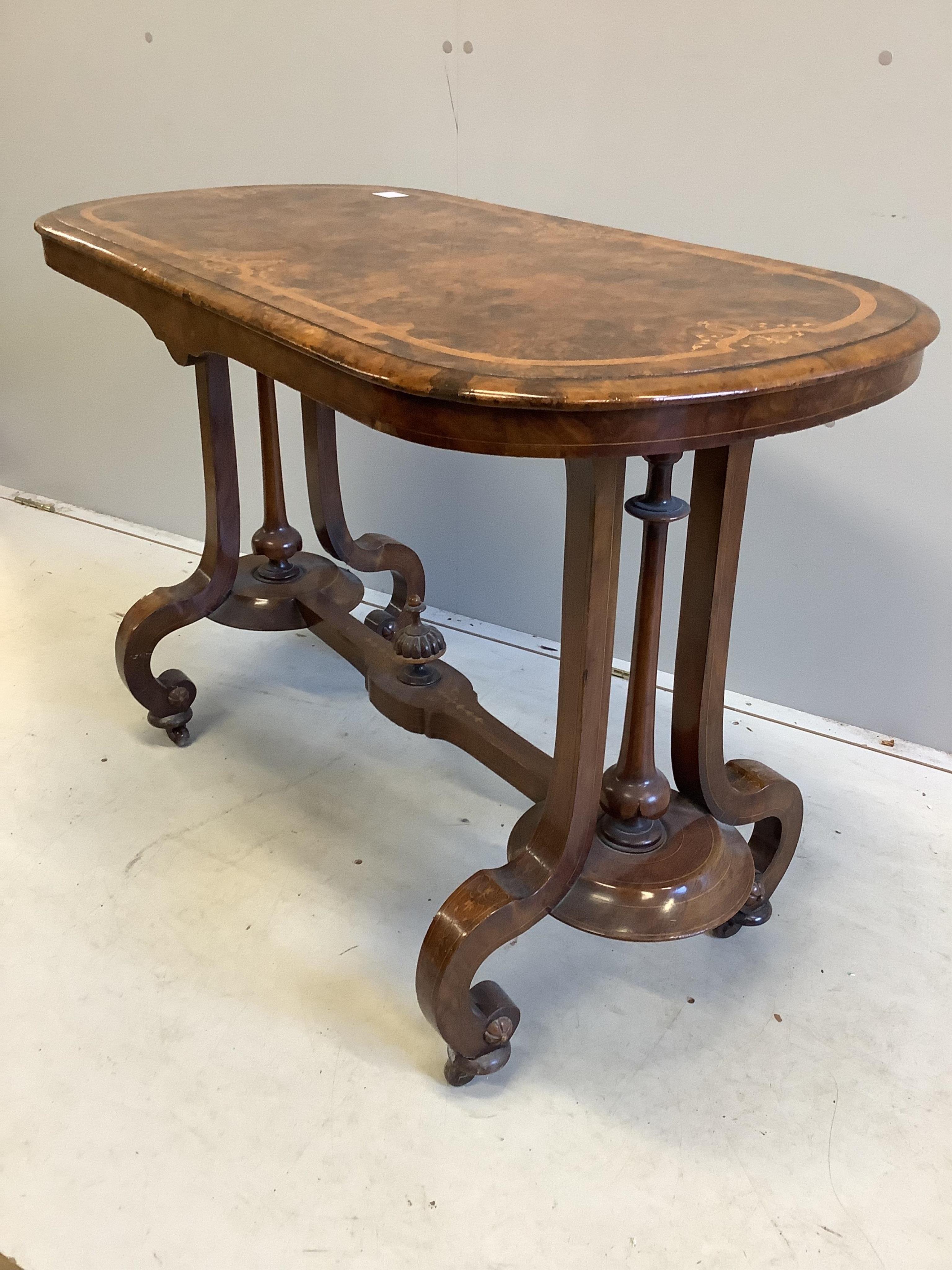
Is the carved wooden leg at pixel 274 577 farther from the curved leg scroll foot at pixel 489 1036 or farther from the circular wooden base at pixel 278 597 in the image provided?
the curved leg scroll foot at pixel 489 1036

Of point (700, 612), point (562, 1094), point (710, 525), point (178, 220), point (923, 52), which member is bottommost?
point (562, 1094)

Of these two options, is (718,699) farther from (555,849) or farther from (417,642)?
(417,642)

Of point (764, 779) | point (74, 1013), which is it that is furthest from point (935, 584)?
point (74, 1013)

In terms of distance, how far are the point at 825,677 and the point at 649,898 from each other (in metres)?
0.94

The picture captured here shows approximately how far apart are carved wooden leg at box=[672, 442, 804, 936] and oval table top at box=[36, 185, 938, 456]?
8.0 inches

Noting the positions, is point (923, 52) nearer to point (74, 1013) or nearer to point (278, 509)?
point (278, 509)

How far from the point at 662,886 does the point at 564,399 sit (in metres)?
0.71

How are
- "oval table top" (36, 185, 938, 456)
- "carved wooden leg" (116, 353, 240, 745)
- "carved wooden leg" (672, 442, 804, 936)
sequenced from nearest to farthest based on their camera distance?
"oval table top" (36, 185, 938, 456)
"carved wooden leg" (672, 442, 804, 936)
"carved wooden leg" (116, 353, 240, 745)

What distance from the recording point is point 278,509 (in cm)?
213

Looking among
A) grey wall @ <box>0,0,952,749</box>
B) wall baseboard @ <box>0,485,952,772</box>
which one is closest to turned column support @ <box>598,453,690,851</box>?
wall baseboard @ <box>0,485,952,772</box>

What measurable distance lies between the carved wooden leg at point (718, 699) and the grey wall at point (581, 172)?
0.61 meters

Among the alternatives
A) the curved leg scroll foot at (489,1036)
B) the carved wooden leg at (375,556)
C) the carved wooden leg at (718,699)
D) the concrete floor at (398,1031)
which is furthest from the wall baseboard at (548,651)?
the curved leg scroll foot at (489,1036)

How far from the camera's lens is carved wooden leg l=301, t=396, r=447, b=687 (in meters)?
1.80

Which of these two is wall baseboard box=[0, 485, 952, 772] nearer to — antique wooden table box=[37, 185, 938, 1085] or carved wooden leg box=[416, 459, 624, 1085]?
antique wooden table box=[37, 185, 938, 1085]
